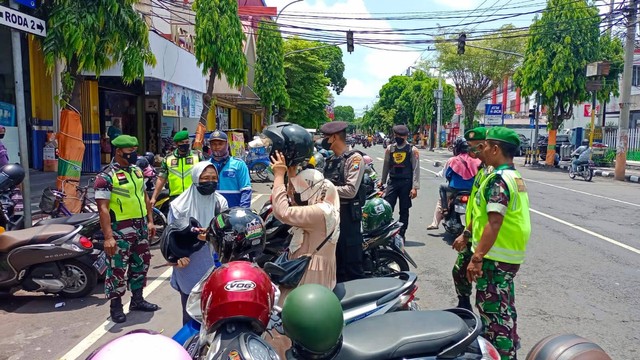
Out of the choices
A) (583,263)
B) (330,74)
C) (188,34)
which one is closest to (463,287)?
(583,263)

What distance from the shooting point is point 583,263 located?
6625 millimetres

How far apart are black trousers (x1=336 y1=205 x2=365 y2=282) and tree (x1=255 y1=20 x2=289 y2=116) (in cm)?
2154

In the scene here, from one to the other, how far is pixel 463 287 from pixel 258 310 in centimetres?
240

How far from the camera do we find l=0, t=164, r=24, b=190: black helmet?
5957 mm

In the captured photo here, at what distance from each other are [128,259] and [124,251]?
10 centimetres

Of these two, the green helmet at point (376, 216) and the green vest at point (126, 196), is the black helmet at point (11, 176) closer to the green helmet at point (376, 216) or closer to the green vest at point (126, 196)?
the green vest at point (126, 196)

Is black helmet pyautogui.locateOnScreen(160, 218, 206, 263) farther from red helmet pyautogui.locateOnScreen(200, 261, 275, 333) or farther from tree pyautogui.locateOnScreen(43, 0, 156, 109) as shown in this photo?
tree pyautogui.locateOnScreen(43, 0, 156, 109)

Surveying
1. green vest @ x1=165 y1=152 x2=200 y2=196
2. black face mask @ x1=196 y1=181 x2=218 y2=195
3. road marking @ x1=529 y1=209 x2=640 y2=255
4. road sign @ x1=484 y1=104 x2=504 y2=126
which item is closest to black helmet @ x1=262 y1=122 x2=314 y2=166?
black face mask @ x1=196 y1=181 x2=218 y2=195

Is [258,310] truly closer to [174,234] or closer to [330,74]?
[174,234]

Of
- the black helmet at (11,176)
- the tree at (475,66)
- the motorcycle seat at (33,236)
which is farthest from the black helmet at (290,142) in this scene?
the tree at (475,66)

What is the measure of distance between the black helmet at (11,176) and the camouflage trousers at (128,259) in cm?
235

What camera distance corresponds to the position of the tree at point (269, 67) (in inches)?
984

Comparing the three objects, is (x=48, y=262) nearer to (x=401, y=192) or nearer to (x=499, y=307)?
(x=499, y=307)

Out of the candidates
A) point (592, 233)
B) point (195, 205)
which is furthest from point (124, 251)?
point (592, 233)
